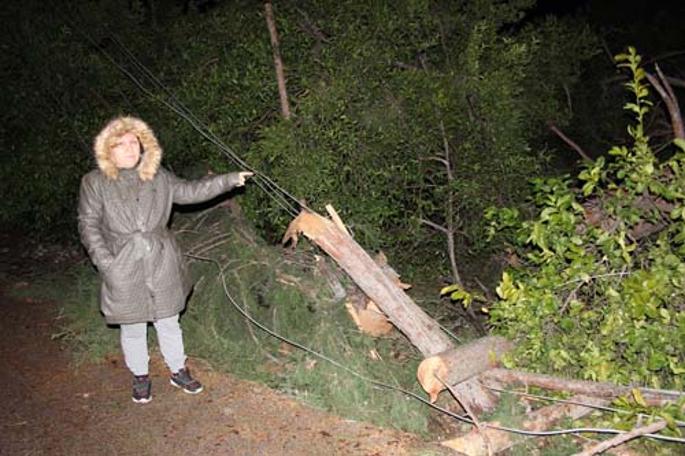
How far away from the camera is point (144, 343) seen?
14.5ft

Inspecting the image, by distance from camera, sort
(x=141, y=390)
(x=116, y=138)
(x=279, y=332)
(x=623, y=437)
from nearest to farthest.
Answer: (x=623, y=437)
(x=116, y=138)
(x=141, y=390)
(x=279, y=332)

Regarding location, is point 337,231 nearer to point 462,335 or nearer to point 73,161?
point 462,335

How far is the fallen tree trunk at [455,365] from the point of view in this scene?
13.4 feet

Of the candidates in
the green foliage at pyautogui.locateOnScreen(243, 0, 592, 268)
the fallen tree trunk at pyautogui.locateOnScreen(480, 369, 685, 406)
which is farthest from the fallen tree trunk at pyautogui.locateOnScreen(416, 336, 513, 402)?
the green foliage at pyautogui.locateOnScreen(243, 0, 592, 268)

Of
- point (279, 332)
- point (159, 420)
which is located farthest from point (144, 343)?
point (279, 332)

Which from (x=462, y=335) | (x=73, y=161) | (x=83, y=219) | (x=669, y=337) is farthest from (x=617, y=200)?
(x=73, y=161)

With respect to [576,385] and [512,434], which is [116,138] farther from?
[576,385]

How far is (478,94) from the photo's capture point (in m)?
5.24

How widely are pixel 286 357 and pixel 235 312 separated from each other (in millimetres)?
680

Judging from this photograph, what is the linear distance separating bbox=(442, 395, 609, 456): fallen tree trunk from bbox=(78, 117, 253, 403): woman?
6.87 ft

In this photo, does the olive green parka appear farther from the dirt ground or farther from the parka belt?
the dirt ground

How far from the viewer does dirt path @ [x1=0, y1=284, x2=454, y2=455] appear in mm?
3918

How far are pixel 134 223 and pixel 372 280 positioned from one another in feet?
5.57

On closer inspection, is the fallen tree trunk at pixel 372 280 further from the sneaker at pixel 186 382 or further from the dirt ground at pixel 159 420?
the sneaker at pixel 186 382
